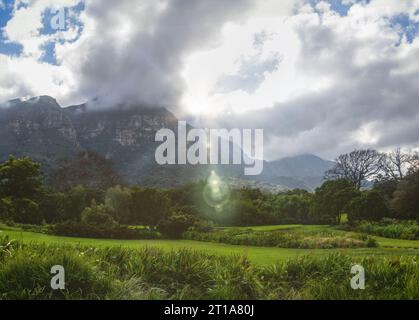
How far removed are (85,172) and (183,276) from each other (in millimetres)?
40328

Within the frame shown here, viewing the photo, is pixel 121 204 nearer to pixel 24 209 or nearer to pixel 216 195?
pixel 24 209

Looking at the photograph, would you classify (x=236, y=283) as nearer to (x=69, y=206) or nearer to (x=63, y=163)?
(x=69, y=206)

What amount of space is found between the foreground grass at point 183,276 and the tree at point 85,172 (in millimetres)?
36391

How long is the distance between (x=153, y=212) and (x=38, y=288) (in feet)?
59.2

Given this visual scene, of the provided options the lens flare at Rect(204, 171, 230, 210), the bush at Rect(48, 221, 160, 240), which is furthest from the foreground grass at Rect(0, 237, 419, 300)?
the lens flare at Rect(204, 171, 230, 210)

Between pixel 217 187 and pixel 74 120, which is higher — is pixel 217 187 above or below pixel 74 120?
below

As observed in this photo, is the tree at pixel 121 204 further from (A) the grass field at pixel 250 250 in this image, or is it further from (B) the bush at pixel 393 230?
(B) the bush at pixel 393 230

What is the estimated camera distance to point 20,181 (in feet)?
92.6

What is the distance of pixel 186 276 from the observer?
1096cm

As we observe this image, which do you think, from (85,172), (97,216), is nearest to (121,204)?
(97,216)

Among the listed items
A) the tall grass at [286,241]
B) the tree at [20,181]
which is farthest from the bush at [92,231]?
the tree at [20,181]
